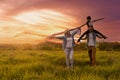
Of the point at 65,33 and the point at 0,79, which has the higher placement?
the point at 65,33

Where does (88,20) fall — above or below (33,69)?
above

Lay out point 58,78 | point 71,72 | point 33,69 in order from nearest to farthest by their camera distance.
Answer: point 58,78
point 71,72
point 33,69

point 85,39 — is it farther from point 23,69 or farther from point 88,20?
point 23,69

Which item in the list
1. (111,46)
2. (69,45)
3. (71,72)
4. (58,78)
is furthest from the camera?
(111,46)

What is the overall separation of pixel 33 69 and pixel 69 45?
2.00 metres

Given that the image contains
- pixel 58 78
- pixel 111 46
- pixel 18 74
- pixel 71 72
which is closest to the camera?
pixel 58 78

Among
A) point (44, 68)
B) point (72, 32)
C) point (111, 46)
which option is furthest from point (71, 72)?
point (111, 46)

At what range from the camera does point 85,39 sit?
1554 cm

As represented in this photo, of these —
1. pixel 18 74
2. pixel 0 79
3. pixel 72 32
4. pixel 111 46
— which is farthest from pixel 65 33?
pixel 111 46

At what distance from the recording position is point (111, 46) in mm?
43219

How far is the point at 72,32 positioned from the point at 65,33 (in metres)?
0.33

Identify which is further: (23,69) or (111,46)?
(111,46)

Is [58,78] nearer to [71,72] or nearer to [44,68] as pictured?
[71,72]

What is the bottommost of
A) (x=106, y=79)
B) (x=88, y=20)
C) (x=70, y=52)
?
(x=106, y=79)
